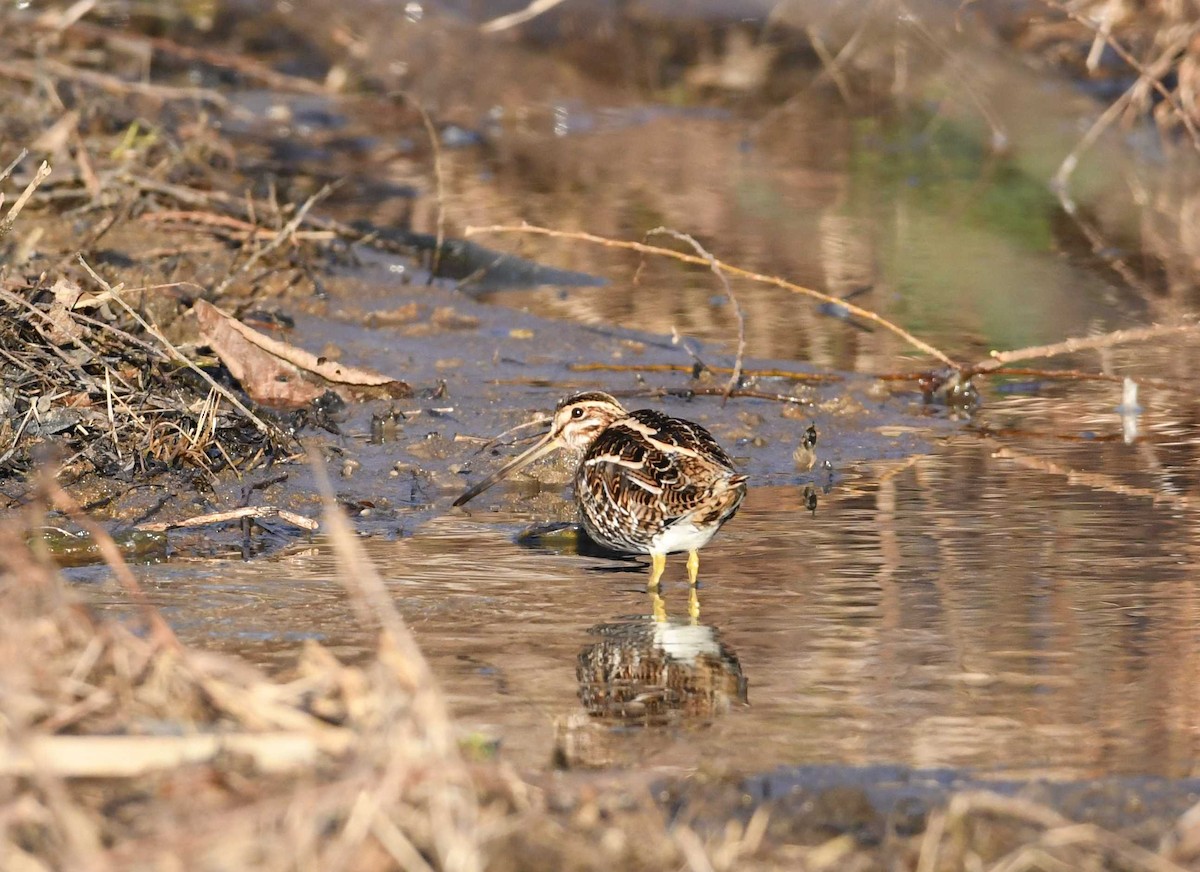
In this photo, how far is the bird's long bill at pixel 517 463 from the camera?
5.64 meters

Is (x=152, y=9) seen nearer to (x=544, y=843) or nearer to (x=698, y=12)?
(x=698, y=12)

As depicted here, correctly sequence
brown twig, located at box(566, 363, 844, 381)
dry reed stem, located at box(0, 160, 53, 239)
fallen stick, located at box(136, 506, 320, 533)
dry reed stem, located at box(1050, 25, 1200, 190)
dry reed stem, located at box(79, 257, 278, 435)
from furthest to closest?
dry reed stem, located at box(1050, 25, 1200, 190) < brown twig, located at box(566, 363, 844, 381) < dry reed stem, located at box(79, 257, 278, 435) < fallen stick, located at box(136, 506, 320, 533) < dry reed stem, located at box(0, 160, 53, 239)

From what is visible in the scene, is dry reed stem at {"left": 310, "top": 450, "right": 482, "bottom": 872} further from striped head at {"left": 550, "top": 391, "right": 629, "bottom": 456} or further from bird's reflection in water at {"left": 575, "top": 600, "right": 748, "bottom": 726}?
striped head at {"left": 550, "top": 391, "right": 629, "bottom": 456}

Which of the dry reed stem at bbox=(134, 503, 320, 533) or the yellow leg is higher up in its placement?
the dry reed stem at bbox=(134, 503, 320, 533)

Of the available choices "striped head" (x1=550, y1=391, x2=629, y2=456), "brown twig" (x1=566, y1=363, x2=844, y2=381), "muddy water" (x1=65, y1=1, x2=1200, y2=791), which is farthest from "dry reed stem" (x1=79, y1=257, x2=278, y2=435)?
"brown twig" (x1=566, y1=363, x2=844, y2=381)

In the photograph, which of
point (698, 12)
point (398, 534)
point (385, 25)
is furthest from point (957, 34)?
point (398, 534)

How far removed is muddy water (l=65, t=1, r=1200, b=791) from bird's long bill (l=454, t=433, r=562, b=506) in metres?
0.07

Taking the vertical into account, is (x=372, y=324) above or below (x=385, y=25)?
below

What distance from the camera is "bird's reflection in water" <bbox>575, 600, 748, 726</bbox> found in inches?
157

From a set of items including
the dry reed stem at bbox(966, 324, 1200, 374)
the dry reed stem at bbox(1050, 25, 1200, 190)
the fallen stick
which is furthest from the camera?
the dry reed stem at bbox(1050, 25, 1200, 190)

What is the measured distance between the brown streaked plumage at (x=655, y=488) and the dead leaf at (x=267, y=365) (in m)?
1.33

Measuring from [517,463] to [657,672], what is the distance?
1602 millimetres

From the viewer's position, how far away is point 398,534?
Result: 5375 millimetres

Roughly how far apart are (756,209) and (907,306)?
7.24 feet
